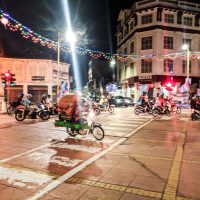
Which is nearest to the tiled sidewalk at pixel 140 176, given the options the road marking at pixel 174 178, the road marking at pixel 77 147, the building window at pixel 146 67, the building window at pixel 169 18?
the road marking at pixel 174 178

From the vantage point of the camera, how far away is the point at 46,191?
194 inches

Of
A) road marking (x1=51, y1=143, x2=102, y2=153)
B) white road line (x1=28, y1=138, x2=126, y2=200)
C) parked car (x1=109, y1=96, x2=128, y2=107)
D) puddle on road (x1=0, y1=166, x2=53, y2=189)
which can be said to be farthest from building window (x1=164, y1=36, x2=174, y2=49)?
puddle on road (x1=0, y1=166, x2=53, y2=189)

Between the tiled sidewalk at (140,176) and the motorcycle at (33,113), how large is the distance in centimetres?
860

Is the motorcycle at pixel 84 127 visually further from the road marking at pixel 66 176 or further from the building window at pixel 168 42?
the building window at pixel 168 42

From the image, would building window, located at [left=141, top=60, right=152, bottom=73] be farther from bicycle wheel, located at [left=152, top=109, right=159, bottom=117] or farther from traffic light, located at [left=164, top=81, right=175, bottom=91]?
bicycle wheel, located at [left=152, top=109, right=159, bottom=117]

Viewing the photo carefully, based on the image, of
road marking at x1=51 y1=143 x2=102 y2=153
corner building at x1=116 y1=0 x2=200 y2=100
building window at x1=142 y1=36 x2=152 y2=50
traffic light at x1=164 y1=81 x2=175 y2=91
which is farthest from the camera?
building window at x1=142 y1=36 x2=152 y2=50

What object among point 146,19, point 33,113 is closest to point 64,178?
point 33,113

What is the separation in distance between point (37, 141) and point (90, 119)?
2096 mm

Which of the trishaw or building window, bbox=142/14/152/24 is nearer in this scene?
the trishaw

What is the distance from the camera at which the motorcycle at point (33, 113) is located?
52.1 feet

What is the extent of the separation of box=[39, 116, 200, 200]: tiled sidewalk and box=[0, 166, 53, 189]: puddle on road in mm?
543

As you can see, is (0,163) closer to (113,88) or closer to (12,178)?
(12,178)

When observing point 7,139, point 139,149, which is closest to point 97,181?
point 139,149

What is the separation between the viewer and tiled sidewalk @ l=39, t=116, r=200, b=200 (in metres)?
4.88
